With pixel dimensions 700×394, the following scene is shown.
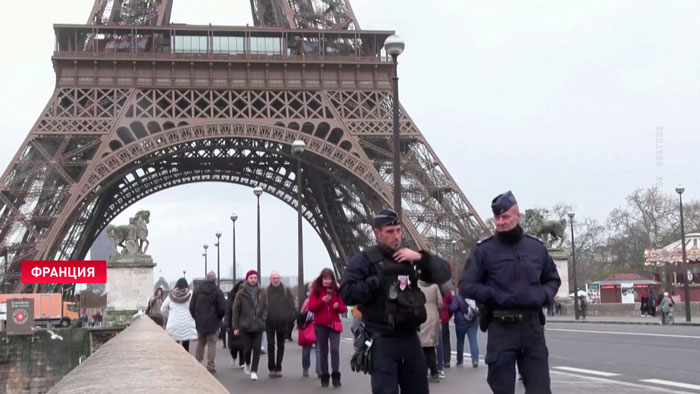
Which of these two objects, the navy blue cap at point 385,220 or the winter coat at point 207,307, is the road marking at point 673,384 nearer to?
the winter coat at point 207,307

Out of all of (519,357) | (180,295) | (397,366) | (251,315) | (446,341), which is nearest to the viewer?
(397,366)

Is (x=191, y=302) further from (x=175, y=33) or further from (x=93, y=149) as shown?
(x=175, y=33)

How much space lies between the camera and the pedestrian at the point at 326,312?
43.8ft

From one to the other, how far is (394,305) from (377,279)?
21cm

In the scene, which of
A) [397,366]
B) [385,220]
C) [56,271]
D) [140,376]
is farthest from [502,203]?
[56,271]

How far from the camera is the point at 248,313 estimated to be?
1518 cm

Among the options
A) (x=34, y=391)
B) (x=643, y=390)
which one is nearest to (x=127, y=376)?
(x=643, y=390)

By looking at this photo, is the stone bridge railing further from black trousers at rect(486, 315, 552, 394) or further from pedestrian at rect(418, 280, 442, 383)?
pedestrian at rect(418, 280, 442, 383)

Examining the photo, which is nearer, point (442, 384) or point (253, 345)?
point (442, 384)

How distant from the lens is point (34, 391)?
39.2 metres

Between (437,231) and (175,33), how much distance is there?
15.3 metres

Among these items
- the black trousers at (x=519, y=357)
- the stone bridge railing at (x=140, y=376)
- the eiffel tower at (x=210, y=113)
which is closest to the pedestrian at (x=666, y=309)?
the eiffel tower at (x=210, y=113)

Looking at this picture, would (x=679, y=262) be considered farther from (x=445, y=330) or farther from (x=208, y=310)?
(x=208, y=310)

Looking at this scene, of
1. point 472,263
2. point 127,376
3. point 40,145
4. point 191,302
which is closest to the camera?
point 127,376
